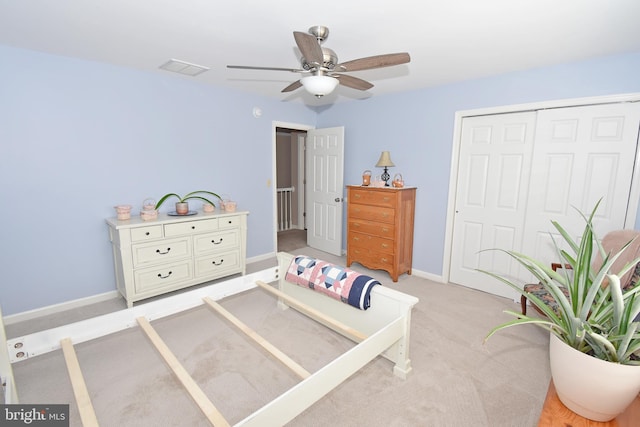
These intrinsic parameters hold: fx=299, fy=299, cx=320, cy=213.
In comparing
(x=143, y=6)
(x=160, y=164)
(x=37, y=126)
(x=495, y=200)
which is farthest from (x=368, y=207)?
(x=37, y=126)

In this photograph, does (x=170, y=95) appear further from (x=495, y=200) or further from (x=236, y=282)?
(x=495, y=200)

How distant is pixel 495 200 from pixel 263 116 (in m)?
3.20

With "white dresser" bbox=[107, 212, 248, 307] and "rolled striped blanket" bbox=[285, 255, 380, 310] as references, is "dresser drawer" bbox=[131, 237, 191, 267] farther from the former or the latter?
"rolled striped blanket" bbox=[285, 255, 380, 310]

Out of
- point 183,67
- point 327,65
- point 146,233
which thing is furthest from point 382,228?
point 183,67

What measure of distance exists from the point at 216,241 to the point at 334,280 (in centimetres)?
183

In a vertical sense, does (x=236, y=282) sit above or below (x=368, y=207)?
below

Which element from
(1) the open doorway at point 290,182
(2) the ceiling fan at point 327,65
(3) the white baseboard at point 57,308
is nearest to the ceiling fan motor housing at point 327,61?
(2) the ceiling fan at point 327,65

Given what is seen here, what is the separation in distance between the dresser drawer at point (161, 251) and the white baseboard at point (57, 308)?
62cm

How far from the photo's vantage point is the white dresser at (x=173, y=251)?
9.70 feet

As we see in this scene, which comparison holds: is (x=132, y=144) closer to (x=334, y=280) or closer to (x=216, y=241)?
(x=216, y=241)

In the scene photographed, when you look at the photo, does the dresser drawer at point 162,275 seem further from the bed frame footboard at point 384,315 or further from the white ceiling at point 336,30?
the white ceiling at point 336,30

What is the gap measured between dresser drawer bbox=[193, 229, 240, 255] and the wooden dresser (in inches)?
61.2

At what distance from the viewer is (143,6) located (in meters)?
1.89

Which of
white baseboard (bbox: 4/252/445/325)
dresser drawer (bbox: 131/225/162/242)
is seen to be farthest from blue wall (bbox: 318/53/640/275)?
white baseboard (bbox: 4/252/445/325)
